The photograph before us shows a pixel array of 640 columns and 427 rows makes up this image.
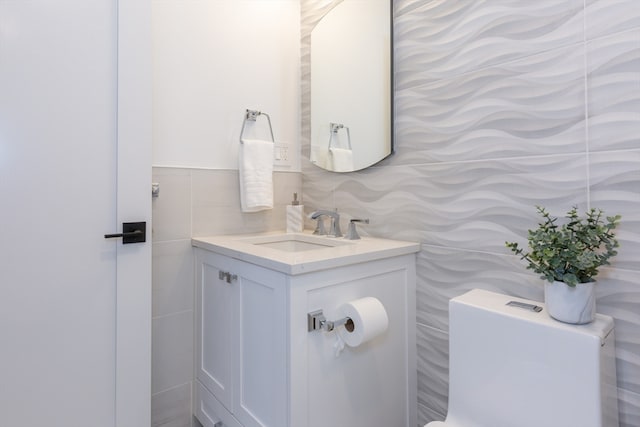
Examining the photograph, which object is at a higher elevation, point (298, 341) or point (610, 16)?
point (610, 16)

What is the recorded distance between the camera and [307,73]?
69.7 inches

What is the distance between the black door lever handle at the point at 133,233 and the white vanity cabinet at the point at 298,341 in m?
0.22

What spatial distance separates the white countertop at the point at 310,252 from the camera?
943 millimetres

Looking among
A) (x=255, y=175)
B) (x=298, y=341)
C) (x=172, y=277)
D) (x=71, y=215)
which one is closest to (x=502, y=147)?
(x=298, y=341)

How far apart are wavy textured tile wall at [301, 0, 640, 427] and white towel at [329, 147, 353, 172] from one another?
4.6 inches

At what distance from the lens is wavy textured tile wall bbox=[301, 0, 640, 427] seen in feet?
2.85

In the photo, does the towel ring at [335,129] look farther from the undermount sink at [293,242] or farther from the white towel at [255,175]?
the undermount sink at [293,242]

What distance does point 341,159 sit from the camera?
5.21 feet

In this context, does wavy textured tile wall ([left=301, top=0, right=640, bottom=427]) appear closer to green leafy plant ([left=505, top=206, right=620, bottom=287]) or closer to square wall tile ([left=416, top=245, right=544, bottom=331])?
square wall tile ([left=416, top=245, right=544, bottom=331])

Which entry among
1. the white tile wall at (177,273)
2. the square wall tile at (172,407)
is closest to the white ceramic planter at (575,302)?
the white tile wall at (177,273)

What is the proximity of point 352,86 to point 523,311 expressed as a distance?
1145mm

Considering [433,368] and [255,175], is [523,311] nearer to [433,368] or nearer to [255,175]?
[433,368]

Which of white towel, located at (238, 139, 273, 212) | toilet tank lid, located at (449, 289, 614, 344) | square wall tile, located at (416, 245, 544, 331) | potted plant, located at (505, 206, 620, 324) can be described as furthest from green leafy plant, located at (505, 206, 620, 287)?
white towel, located at (238, 139, 273, 212)

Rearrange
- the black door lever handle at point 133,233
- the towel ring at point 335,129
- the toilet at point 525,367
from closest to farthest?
the toilet at point 525,367, the black door lever handle at point 133,233, the towel ring at point 335,129
